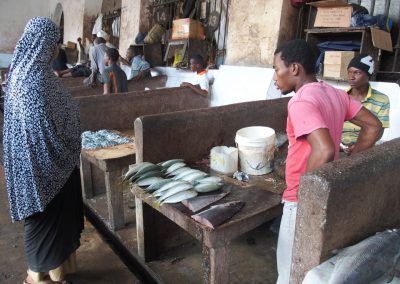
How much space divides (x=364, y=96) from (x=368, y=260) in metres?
2.18

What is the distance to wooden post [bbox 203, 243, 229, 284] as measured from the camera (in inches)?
77.0

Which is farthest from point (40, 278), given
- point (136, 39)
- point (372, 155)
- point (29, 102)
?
point (136, 39)

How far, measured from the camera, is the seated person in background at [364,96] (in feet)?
10.0

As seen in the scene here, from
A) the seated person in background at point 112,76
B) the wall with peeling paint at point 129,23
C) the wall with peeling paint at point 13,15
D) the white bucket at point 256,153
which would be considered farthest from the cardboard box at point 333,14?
the wall with peeling paint at point 13,15

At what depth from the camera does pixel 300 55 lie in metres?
1.65

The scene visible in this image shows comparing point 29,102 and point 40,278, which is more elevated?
point 29,102

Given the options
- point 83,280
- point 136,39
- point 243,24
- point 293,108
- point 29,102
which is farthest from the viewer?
point 136,39

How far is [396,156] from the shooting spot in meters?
1.62

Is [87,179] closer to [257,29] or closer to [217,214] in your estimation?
A: [217,214]

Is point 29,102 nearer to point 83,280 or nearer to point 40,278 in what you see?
point 40,278

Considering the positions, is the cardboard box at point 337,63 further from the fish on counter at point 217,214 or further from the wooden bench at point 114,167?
the fish on counter at point 217,214

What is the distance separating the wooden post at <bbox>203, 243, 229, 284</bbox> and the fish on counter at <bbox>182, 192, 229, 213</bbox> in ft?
0.81

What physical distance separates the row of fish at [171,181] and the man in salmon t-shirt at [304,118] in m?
0.58

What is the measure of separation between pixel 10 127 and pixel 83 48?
978cm
